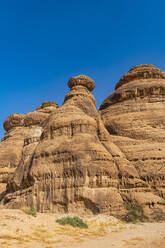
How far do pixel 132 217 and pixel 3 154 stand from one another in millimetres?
21967

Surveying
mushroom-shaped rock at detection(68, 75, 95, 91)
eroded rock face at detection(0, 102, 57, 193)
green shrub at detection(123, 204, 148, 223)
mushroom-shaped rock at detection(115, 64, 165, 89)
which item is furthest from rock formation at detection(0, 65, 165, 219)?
mushroom-shaped rock at detection(115, 64, 165, 89)

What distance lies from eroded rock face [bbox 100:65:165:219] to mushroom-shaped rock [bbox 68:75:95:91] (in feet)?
10.2

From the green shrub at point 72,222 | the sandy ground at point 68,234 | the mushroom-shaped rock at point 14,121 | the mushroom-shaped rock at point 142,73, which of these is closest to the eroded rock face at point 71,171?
the sandy ground at point 68,234

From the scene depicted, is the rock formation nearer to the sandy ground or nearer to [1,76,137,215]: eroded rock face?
[1,76,137,215]: eroded rock face

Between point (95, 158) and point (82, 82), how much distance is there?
1357 centimetres

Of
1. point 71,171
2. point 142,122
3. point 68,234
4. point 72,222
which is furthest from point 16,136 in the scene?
point 68,234

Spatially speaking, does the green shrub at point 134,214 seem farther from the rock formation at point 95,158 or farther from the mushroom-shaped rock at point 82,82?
the mushroom-shaped rock at point 82,82

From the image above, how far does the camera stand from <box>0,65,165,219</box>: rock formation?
56.9 feet

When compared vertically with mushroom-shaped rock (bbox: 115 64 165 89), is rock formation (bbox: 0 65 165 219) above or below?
below

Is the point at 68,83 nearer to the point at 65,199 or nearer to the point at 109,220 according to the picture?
A: the point at 65,199

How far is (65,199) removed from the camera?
56.4 ft

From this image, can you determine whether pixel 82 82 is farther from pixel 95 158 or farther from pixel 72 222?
pixel 72 222

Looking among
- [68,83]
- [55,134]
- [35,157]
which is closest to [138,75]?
[68,83]

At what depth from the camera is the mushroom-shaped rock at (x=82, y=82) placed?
1152 inches
